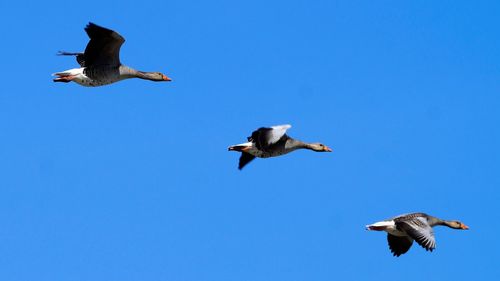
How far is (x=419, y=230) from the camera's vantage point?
2675 centimetres

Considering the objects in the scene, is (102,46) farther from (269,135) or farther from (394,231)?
(394,231)

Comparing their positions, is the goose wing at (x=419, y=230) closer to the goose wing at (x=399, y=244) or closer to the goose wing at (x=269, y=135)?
the goose wing at (x=399, y=244)

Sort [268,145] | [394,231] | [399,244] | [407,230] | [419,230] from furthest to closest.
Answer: [399,244]
[394,231]
[268,145]
[407,230]
[419,230]

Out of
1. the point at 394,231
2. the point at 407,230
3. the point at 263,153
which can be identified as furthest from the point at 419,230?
the point at 263,153

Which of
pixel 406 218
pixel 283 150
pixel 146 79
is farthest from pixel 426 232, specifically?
pixel 146 79

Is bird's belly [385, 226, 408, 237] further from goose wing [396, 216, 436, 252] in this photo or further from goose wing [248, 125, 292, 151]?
goose wing [248, 125, 292, 151]

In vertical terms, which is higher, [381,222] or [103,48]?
[103,48]

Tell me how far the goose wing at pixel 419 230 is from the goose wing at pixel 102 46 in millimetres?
7155

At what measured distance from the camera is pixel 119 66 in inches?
1134

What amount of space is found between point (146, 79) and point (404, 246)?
703cm

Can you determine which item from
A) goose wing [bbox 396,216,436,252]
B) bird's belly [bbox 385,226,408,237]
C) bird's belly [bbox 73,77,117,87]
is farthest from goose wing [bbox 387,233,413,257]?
bird's belly [bbox 73,77,117,87]

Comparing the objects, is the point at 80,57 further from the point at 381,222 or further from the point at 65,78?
the point at 381,222

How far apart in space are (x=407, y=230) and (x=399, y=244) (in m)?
1.40

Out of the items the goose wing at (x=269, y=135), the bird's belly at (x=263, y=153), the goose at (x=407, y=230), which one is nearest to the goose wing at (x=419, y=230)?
the goose at (x=407, y=230)
